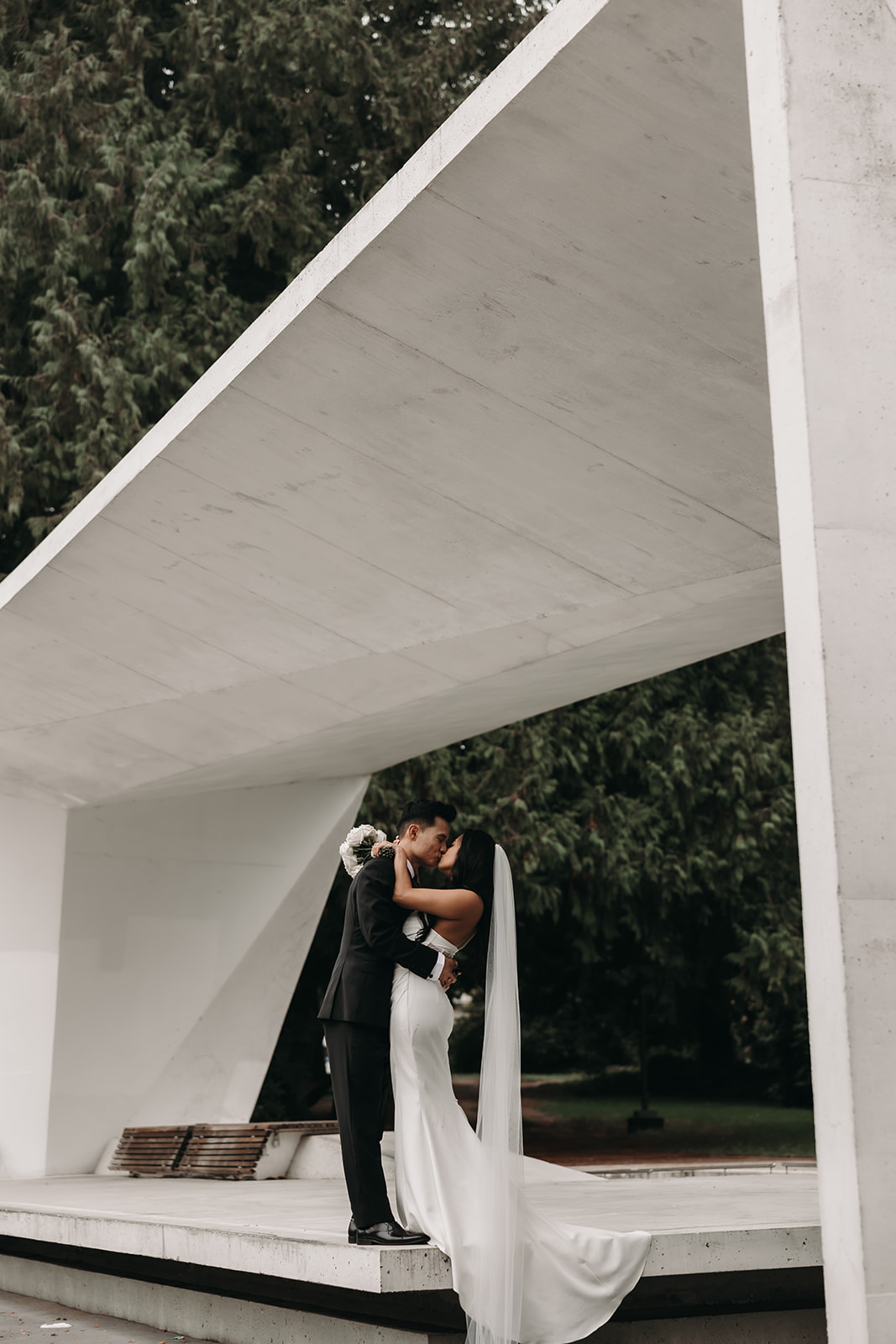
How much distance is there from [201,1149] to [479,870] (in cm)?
529

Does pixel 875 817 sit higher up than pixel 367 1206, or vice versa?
pixel 875 817

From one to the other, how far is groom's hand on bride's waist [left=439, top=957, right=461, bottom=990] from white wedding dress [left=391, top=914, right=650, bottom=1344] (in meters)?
0.05

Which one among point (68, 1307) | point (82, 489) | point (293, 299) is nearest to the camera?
point (293, 299)

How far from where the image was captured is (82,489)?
522 inches

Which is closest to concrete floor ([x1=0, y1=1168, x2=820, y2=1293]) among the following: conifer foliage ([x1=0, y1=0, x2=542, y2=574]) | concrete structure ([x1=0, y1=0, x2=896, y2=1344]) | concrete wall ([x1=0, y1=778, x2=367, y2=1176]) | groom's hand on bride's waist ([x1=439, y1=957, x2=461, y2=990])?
concrete wall ([x1=0, y1=778, x2=367, y2=1176])

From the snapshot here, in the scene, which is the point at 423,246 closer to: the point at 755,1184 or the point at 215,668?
the point at 215,668

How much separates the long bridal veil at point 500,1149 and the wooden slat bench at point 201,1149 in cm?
489

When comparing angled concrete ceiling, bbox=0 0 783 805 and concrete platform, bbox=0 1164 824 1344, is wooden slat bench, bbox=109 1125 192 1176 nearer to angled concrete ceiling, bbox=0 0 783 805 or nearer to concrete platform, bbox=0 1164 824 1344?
concrete platform, bbox=0 1164 824 1344

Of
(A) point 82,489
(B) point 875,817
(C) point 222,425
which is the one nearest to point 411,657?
(C) point 222,425

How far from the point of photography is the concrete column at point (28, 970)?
379 inches

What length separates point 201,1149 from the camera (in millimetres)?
9328

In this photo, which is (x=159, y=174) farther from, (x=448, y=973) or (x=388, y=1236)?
(x=388, y=1236)

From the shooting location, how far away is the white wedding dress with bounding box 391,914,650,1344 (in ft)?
14.8

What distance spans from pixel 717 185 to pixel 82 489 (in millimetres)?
9134
